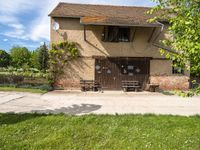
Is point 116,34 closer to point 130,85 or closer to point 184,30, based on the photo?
point 130,85

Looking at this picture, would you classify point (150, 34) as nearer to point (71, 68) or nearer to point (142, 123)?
point (71, 68)

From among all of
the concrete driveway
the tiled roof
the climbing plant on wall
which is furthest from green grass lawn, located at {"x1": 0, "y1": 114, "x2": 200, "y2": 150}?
the climbing plant on wall

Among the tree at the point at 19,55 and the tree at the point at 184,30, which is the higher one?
the tree at the point at 19,55

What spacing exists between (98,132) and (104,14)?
15754mm

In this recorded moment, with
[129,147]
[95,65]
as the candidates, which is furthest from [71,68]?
[129,147]

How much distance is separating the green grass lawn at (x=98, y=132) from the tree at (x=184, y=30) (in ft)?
7.07

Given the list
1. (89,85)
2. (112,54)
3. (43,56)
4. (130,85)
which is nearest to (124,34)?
(112,54)

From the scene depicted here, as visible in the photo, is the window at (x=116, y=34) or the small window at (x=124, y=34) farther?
the small window at (x=124, y=34)

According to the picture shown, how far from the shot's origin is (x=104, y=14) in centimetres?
2102

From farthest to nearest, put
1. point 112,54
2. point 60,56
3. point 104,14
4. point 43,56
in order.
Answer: point 43,56 → point 104,14 → point 112,54 → point 60,56

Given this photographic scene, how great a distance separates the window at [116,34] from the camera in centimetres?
1969

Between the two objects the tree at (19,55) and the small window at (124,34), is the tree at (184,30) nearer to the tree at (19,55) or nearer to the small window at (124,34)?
the small window at (124,34)

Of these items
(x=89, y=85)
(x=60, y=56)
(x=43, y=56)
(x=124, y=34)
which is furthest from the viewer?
(x=43, y=56)

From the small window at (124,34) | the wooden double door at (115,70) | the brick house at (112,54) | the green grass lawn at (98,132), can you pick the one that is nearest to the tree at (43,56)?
the brick house at (112,54)
